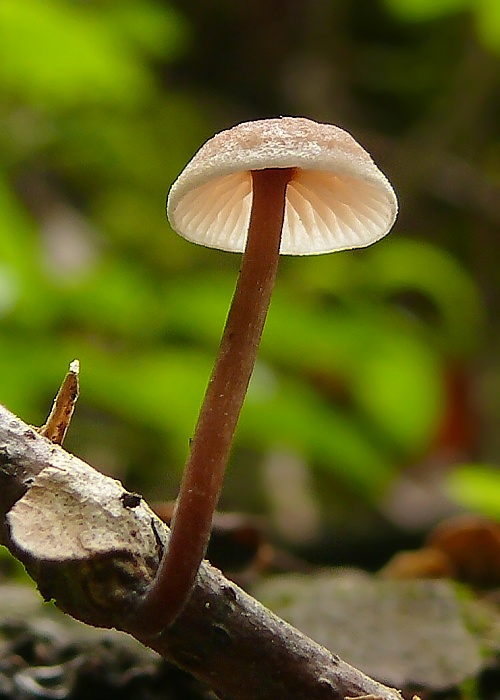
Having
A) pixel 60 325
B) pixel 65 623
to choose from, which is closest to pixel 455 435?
A: pixel 60 325

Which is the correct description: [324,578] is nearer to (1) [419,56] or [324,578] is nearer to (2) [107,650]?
(2) [107,650]

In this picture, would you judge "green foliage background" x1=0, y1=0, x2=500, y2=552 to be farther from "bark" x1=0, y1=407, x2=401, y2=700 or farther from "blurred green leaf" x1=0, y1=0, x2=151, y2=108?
"bark" x1=0, y1=407, x2=401, y2=700

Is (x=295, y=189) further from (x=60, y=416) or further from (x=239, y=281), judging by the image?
(x=60, y=416)

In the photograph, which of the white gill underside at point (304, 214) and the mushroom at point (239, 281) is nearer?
the mushroom at point (239, 281)

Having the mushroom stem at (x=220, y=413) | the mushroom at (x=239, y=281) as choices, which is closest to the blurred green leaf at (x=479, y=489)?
the mushroom at (x=239, y=281)

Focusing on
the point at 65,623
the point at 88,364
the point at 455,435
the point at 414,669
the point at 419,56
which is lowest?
the point at 65,623

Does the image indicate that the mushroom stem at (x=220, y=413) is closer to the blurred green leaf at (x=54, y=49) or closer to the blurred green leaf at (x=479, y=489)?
the blurred green leaf at (x=479, y=489)
